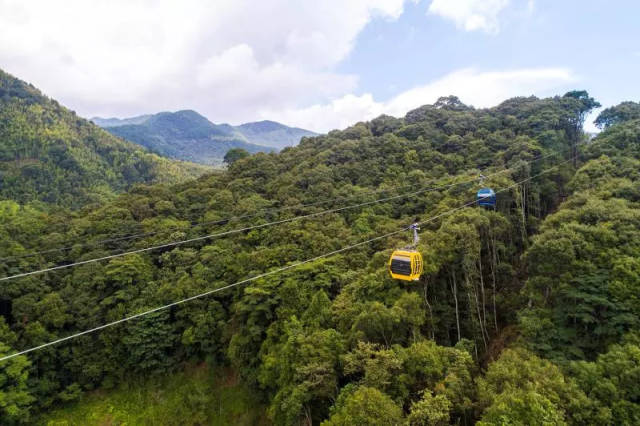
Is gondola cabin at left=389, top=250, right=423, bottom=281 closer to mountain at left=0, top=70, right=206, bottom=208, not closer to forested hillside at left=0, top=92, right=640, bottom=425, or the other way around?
forested hillside at left=0, top=92, right=640, bottom=425

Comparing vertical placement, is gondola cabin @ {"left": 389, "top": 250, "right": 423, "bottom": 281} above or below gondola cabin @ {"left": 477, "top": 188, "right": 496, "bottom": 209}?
below

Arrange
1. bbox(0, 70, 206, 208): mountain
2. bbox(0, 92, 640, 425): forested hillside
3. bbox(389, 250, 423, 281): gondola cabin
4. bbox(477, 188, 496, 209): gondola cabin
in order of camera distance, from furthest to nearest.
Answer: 1. bbox(0, 70, 206, 208): mountain
2. bbox(477, 188, 496, 209): gondola cabin
3. bbox(389, 250, 423, 281): gondola cabin
4. bbox(0, 92, 640, 425): forested hillside

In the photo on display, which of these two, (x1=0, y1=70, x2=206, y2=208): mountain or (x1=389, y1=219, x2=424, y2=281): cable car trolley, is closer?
(x1=389, y1=219, x2=424, y2=281): cable car trolley

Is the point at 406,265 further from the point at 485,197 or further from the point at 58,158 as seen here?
the point at 58,158

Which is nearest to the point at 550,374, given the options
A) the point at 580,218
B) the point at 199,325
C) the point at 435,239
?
the point at 435,239

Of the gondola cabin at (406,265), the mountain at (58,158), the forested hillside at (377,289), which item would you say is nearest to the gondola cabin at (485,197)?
the forested hillside at (377,289)

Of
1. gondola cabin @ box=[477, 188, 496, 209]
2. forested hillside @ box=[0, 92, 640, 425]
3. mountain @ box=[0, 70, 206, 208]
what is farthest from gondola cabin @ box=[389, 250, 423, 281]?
mountain @ box=[0, 70, 206, 208]
